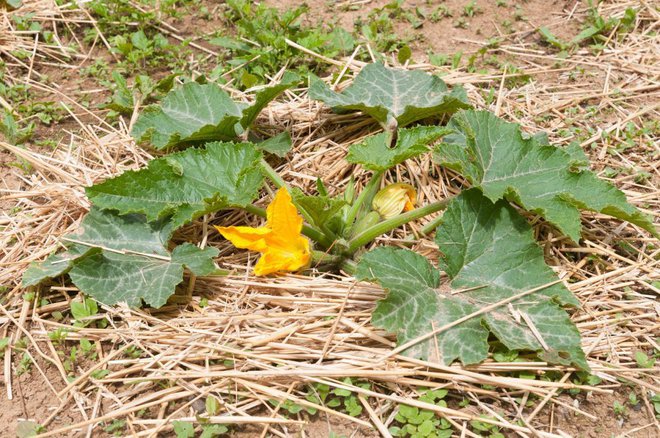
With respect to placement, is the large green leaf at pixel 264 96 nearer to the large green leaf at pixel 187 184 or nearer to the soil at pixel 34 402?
the large green leaf at pixel 187 184

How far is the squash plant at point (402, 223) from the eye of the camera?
2.30m

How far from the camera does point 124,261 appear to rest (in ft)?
8.43

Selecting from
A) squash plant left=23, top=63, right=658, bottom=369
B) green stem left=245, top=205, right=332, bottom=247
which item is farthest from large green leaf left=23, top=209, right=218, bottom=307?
green stem left=245, top=205, right=332, bottom=247

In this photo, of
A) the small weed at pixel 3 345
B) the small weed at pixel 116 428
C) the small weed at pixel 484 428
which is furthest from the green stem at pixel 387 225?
the small weed at pixel 3 345

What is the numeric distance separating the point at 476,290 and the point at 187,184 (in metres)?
1.19

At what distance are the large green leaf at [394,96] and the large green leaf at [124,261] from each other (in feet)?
3.28

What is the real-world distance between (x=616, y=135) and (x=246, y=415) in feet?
7.38

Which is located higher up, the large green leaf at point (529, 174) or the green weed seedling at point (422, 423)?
the large green leaf at point (529, 174)

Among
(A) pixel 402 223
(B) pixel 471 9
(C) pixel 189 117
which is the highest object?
(B) pixel 471 9

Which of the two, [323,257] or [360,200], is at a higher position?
[360,200]

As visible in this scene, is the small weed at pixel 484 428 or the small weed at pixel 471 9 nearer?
the small weed at pixel 484 428

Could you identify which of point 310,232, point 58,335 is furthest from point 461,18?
point 58,335

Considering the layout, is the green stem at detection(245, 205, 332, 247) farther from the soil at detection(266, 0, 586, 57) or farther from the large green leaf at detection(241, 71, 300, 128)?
the soil at detection(266, 0, 586, 57)

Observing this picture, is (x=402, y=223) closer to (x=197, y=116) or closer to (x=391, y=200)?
(x=391, y=200)
